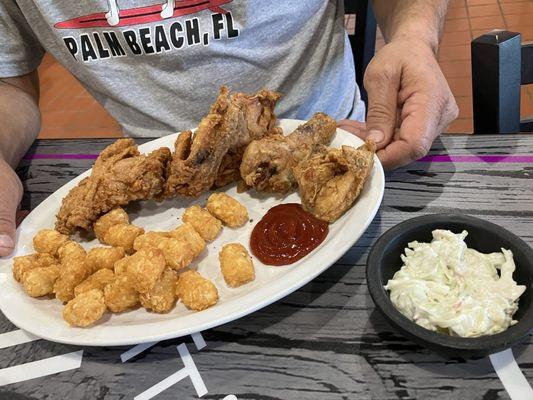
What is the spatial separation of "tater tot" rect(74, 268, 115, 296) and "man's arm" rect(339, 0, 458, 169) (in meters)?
0.71

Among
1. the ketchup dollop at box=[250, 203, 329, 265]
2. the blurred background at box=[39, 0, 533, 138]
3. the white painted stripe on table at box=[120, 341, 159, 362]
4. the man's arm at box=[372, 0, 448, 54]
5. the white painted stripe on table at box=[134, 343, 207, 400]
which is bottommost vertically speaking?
the blurred background at box=[39, 0, 533, 138]

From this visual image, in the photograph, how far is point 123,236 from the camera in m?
1.17

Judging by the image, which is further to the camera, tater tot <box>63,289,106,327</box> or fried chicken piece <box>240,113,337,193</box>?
fried chicken piece <box>240,113,337,193</box>

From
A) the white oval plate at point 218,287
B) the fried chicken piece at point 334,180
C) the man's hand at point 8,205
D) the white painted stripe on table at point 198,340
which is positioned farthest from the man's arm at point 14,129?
the fried chicken piece at point 334,180

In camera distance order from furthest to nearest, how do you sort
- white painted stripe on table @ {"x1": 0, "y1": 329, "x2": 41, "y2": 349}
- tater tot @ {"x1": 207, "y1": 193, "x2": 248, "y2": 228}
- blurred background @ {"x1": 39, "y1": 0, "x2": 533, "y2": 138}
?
blurred background @ {"x1": 39, "y1": 0, "x2": 533, "y2": 138}
tater tot @ {"x1": 207, "y1": 193, "x2": 248, "y2": 228}
white painted stripe on table @ {"x1": 0, "y1": 329, "x2": 41, "y2": 349}

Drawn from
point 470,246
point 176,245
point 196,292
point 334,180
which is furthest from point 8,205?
point 470,246

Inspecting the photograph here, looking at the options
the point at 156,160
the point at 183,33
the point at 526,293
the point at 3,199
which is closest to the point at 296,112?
the point at 183,33

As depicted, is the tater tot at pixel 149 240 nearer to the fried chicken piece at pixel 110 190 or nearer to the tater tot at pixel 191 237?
the tater tot at pixel 191 237

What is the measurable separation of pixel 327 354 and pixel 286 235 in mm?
293

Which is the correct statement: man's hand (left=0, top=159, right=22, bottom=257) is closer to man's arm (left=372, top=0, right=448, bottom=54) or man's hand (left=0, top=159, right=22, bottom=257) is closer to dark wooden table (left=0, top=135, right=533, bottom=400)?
dark wooden table (left=0, top=135, right=533, bottom=400)

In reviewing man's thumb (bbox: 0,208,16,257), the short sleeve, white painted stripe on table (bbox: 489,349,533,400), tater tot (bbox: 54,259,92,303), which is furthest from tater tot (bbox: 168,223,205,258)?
the short sleeve

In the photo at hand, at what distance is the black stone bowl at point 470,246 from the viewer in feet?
2.42

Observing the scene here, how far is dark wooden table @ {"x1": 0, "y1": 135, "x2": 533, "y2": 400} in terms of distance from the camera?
2.79 feet

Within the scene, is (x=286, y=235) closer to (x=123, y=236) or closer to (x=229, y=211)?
(x=229, y=211)
